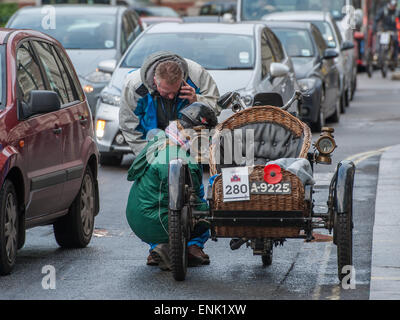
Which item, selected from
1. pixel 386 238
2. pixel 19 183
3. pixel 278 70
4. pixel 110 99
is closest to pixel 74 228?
pixel 19 183

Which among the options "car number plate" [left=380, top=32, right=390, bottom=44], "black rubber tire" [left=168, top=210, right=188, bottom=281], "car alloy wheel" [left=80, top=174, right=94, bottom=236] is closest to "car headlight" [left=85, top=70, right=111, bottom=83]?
"car alloy wheel" [left=80, top=174, right=94, bottom=236]

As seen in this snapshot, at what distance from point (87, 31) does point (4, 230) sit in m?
11.4

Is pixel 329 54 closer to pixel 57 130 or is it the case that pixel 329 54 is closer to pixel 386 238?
pixel 386 238

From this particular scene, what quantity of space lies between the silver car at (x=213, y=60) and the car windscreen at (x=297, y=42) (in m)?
3.45

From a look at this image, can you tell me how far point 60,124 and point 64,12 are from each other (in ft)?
35.7

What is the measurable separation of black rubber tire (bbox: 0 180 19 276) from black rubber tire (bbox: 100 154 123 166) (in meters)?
6.44

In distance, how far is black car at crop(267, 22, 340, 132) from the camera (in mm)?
17531

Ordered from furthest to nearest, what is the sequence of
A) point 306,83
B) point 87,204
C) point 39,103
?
point 306,83 → point 87,204 → point 39,103

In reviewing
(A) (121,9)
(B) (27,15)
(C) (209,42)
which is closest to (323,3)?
(A) (121,9)

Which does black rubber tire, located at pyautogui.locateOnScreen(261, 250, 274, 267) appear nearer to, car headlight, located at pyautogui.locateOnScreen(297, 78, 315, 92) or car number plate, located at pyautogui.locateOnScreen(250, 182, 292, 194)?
car number plate, located at pyautogui.locateOnScreen(250, 182, 292, 194)

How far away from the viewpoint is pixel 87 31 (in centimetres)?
1867

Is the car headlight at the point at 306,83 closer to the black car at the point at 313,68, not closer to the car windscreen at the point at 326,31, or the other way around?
the black car at the point at 313,68

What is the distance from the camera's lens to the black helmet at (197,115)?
786 centimetres

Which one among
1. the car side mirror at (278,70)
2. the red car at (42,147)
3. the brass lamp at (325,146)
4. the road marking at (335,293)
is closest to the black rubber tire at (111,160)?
the car side mirror at (278,70)
